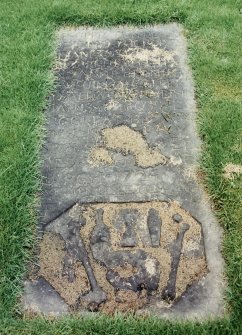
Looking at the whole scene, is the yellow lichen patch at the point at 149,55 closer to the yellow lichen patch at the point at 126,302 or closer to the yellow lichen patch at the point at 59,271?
the yellow lichen patch at the point at 59,271

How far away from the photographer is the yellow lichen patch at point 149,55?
523 centimetres

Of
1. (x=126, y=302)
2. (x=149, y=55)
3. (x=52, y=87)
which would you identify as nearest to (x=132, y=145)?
(x=52, y=87)

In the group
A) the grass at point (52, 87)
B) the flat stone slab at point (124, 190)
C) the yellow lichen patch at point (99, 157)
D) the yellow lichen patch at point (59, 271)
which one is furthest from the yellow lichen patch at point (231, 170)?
the yellow lichen patch at point (59, 271)

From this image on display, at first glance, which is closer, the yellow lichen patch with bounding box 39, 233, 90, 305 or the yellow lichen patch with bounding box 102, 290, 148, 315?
the yellow lichen patch with bounding box 102, 290, 148, 315

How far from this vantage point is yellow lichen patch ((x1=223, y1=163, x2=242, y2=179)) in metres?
4.03

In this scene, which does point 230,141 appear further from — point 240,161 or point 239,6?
point 239,6

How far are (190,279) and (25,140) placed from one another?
6.16 feet

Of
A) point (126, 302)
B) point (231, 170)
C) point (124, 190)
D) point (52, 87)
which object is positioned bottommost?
point (126, 302)

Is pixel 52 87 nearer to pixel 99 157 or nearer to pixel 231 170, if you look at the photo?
pixel 99 157

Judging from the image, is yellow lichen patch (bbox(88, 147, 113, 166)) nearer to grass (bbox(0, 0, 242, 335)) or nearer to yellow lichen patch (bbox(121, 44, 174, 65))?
grass (bbox(0, 0, 242, 335))

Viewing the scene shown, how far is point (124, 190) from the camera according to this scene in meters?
4.05

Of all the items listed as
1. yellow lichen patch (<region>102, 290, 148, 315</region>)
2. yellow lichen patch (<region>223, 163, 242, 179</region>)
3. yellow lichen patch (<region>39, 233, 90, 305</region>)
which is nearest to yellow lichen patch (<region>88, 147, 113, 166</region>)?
yellow lichen patch (<region>39, 233, 90, 305</region>)

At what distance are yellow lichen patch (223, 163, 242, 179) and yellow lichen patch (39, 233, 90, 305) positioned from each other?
138cm

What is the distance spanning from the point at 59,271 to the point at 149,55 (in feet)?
8.82
